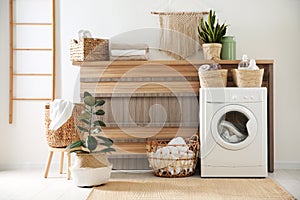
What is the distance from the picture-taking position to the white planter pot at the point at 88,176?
12.6 feet

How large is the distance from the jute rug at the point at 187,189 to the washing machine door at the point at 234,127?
1.06ft

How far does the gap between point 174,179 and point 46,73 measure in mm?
1806

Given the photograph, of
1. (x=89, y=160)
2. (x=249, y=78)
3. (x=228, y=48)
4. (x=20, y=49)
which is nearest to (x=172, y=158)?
(x=89, y=160)

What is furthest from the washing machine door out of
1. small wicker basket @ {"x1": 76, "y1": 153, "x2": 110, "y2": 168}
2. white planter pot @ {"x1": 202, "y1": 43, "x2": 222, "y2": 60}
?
small wicker basket @ {"x1": 76, "y1": 153, "x2": 110, "y2": 168}

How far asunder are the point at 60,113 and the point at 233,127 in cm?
153

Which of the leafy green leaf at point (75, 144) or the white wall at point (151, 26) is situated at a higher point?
the white wall at point (151, 26)

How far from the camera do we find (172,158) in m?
4.22

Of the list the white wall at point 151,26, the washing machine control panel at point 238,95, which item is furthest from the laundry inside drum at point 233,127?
the white wall at point 151,26

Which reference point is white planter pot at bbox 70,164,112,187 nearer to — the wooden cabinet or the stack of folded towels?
the wooden cabinet

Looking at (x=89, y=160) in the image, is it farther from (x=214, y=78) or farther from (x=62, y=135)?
(x=214, y=78)

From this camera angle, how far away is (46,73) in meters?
5.00

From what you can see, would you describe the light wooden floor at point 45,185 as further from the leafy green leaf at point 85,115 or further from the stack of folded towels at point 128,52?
the stack of folded towels at point 128,52

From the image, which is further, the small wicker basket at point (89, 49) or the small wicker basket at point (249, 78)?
the small wicker basket at point (89, 49)

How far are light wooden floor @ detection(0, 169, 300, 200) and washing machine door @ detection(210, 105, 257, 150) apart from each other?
0.46m
